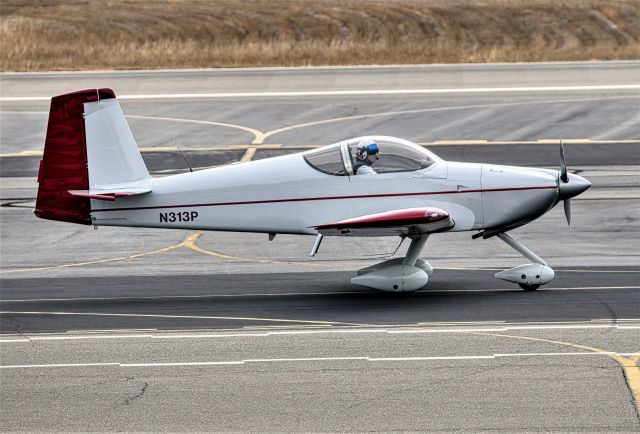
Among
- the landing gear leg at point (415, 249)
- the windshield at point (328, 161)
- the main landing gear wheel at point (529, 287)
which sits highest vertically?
the windshield at point (328, 161)

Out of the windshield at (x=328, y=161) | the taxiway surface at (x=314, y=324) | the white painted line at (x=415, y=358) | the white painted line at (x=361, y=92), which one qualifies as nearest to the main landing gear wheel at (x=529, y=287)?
the taxiway surface at (x=314, y=324)

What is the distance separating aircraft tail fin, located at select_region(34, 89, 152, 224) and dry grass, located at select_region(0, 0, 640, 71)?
31.6 m

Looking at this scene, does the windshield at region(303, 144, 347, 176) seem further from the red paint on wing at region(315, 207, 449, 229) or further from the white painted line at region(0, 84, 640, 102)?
the white painted line at region(0, 84, 640, 102)

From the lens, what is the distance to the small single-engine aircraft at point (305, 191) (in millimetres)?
18328

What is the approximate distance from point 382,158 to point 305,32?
144 ft

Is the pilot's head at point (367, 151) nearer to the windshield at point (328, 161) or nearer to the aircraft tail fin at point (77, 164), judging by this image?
the windshield at point (328, 161)

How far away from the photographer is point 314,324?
16891 mm

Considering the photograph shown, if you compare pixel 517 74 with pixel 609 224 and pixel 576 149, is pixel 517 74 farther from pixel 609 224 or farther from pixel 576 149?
pixel 609 224

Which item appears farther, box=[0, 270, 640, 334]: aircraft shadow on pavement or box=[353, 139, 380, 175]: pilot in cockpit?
box=[353, 139, 380, 175]: pilot in cockpit

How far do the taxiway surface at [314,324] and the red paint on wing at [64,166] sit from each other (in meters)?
1.55

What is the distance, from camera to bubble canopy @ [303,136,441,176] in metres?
18.4

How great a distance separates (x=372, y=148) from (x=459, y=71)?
93.1ft

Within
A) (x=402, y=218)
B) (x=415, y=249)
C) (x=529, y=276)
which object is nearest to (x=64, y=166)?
(x=402, y=218)

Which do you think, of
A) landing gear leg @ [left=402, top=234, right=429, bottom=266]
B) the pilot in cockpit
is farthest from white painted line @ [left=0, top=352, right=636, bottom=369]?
the pilot in cockpit
